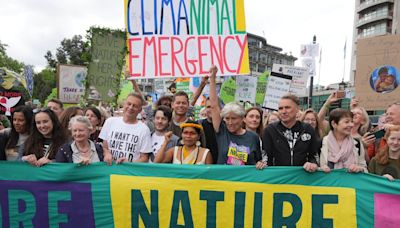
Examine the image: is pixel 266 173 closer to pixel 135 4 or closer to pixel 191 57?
pixel 191 57

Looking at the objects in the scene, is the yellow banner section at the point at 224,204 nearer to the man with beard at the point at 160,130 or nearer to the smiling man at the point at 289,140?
the smiling man at the point at 289,140

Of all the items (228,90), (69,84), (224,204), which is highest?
(69,84)

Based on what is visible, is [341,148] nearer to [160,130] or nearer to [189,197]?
[189,197]

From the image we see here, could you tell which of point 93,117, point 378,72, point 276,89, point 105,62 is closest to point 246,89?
point 276,89

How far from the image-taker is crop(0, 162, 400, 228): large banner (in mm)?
2988

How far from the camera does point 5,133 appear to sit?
353cm

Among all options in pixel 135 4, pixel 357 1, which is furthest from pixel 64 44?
pixel 135 4

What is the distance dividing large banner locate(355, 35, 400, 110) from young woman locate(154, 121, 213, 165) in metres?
3.86

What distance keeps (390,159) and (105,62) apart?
11.2 ft

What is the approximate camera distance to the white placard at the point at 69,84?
1057cm

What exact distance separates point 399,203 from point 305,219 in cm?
74

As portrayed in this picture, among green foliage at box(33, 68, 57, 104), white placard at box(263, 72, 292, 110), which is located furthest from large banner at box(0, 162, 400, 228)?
green foliage at box(33, 68, 57, 104)

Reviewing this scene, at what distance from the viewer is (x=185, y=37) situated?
460 centimetres

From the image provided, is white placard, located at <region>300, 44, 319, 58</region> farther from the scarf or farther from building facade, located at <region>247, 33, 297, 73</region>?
building facade, located at <region>247, 33, 297, 73</region>
